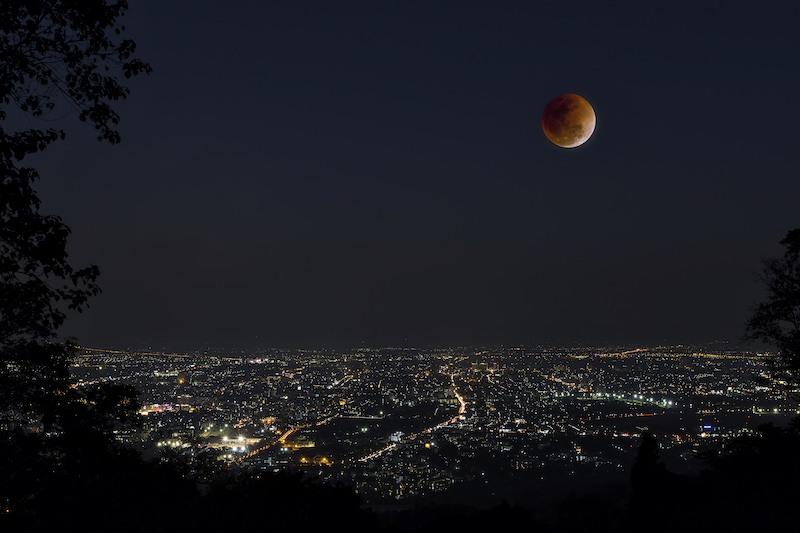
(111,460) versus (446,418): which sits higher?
(111,460)

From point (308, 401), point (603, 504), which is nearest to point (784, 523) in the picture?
point (603, 504)

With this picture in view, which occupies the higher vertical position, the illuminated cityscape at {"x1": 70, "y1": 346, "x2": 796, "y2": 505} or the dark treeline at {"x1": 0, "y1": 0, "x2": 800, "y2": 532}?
the dark treeline at {"x1": 0, "y1": 0, "x2": 800, "y2": 532}

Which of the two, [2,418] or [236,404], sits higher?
[2,418]

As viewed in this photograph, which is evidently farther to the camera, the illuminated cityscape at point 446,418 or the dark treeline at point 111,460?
the illuminated cityscape at point 446,418

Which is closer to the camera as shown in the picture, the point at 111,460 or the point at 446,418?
the point at 111,460

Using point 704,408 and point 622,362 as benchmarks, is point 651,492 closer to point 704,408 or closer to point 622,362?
point 704,408

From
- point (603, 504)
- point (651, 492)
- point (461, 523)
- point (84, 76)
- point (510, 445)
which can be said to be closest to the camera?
point (84, 76)

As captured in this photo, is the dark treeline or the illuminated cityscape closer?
the dark treeline

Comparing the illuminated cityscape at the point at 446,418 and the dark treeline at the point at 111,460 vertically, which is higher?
the dark treeline at the point at 111,460
